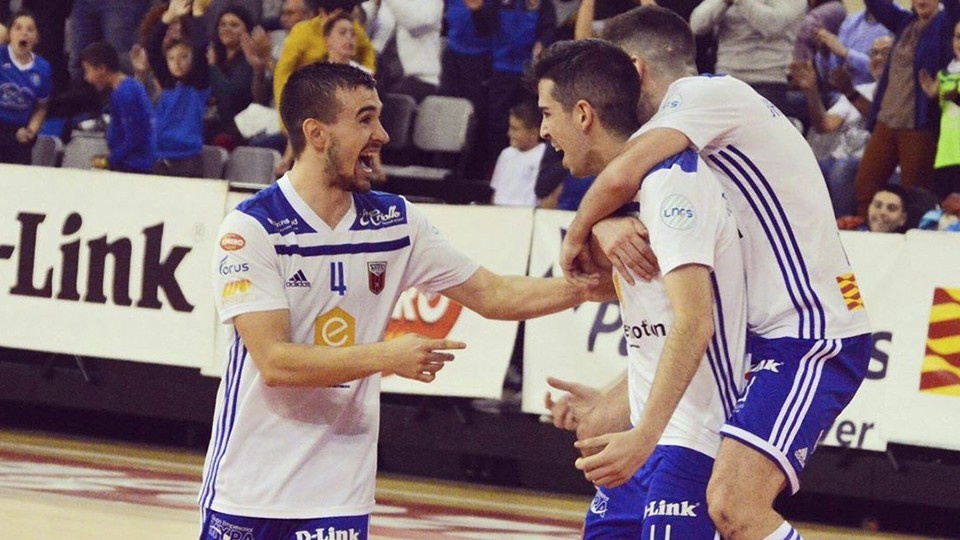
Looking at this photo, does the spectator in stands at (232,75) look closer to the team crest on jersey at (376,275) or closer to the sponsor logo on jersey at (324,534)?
the team crest on jersey at (376,275)

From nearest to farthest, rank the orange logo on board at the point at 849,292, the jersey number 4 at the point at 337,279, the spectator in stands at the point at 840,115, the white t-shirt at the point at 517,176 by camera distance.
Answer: the orange logo on board at the point at 849,292 < the jersey number 4 at the point at 337,279 < the spectator in stands at the point at 840,115 < the white t-shirt at the point at 517,176

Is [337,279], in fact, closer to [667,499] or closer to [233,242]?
[233,242]

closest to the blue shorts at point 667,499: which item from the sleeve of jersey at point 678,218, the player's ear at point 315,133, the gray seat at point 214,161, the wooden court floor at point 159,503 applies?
the sleeve of jersey at point 678,218

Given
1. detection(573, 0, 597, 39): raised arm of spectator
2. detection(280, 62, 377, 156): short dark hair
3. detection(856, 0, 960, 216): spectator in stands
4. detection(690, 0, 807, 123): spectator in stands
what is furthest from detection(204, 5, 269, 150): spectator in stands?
detection(280, 62, 377, 156): short dark hair

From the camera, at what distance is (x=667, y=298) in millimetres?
4348

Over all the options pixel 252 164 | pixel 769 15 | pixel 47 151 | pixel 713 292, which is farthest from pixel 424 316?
pixel 713 292

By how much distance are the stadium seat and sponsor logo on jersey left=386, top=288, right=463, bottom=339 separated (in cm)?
258

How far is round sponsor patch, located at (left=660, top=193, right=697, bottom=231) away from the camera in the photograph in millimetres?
4121

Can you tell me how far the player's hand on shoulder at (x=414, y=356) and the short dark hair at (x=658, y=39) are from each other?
971mm

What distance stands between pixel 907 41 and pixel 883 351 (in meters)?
2.78

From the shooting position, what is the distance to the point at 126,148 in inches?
523

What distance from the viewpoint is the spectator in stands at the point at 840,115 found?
11578 mm

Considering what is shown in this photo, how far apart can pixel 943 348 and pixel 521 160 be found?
385 centimetres

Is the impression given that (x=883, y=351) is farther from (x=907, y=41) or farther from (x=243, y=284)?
(x=243, y=284)
